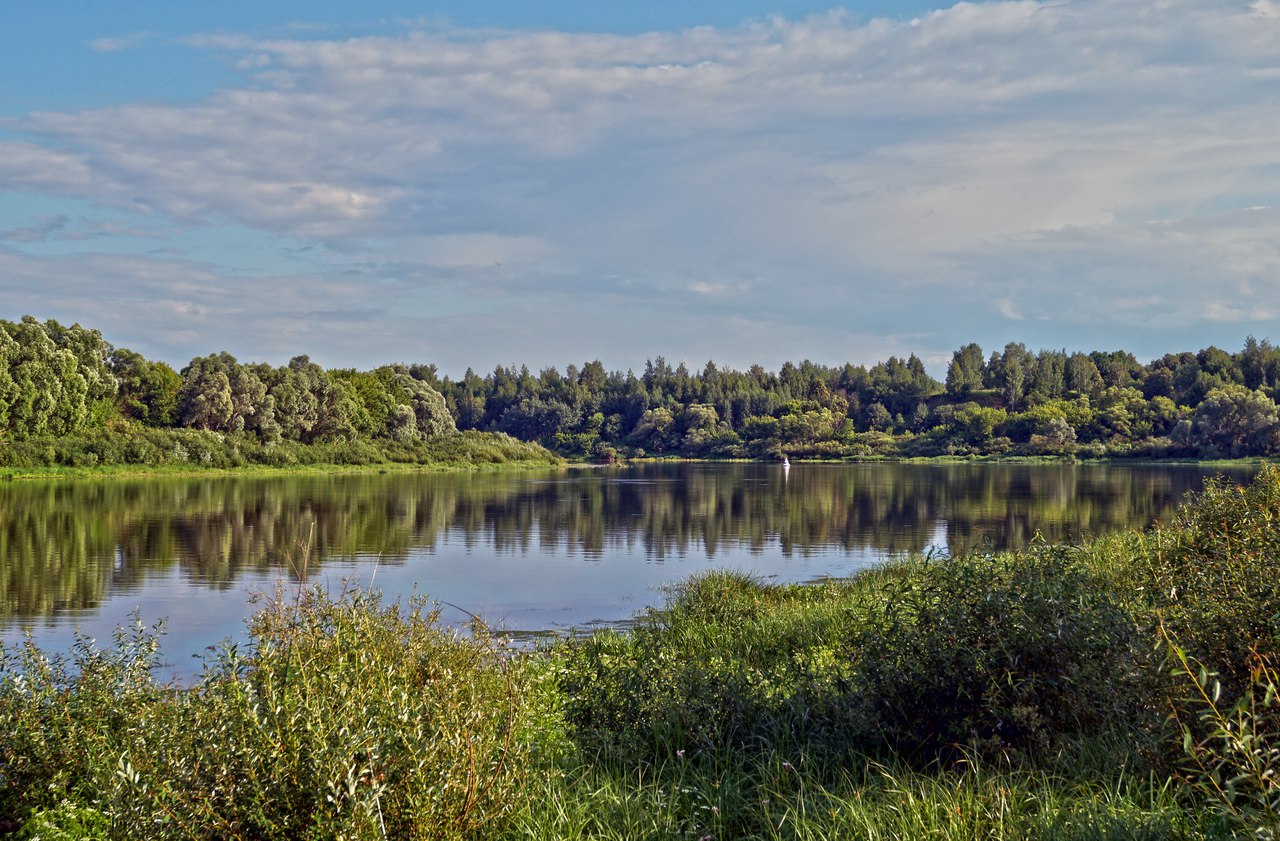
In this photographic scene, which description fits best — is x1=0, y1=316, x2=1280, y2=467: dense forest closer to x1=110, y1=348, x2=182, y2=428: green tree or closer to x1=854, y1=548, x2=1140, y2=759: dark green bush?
x1=110, y1=348, x2=182, y2=428: green tree

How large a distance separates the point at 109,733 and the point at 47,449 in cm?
6478

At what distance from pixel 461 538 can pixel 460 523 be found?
5.38 metres

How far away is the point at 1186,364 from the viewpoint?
5566 inches

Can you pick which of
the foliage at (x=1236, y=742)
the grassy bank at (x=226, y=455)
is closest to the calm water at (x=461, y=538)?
the foliage at (x=1236, y=742)

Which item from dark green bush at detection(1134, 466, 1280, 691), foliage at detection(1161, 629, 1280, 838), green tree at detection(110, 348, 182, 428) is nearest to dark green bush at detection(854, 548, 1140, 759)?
dark green bush at detection(1134, 466, 1280, 691)

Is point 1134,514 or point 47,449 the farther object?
point 47,449

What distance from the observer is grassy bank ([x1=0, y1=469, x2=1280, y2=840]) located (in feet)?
16.9

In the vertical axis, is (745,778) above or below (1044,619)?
below

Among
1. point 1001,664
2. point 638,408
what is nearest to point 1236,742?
point 1001,664

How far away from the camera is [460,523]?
39.2 meters

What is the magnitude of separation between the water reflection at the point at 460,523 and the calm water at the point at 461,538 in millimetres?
120

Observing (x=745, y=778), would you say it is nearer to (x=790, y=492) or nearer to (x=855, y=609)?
(x=855, y=609)

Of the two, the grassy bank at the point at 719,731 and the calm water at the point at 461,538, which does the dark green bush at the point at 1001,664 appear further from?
the calm water at the point at 461,538

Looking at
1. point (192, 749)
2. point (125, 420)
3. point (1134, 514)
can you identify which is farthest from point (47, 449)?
point (192, 749)
